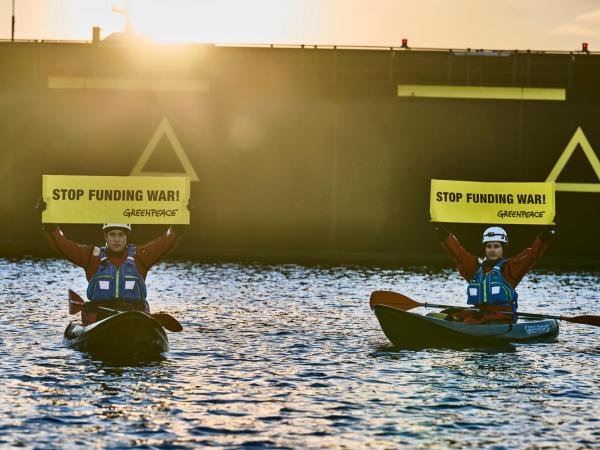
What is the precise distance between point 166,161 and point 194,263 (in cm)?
832

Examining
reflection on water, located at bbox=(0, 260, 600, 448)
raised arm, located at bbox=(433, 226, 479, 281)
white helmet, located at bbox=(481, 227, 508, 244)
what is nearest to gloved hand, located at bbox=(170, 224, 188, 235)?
reflection on water, located at bbox=(0, 260, 600, 448)

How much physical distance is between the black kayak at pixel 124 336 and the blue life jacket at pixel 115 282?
0.67 m

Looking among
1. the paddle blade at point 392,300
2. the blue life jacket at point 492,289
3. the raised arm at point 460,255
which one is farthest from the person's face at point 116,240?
the blue life jacket at point 492,289

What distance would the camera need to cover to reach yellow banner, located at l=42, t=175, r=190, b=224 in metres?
20.7

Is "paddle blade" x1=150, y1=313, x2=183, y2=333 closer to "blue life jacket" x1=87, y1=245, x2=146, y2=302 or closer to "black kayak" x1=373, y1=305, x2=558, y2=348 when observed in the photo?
"blue life jacket" x1=87, y1=245, x2=146, y2=302

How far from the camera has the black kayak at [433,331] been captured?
19.4m

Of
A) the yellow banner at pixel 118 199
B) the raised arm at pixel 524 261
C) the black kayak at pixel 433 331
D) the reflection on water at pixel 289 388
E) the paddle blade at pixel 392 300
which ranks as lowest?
the reflection on water at pixel 289 388

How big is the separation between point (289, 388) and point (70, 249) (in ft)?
17.3

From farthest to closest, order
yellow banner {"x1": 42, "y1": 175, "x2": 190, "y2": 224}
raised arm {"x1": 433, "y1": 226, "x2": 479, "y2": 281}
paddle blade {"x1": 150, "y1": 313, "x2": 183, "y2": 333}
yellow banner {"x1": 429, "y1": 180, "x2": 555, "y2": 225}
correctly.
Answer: yellow banner {"x1": 429, "y1": 180, "x2": 555, "y2": 225}
yellow banner {"x1": 42, "y1": 175, "x2": 190, "y2": 224}
raised arm {"x1": 433, "y1": 226, "x2": 479, "y2": 281}
paddle blade {"x1": 150, "y1": 313, "x2": 183, "y2": 333}

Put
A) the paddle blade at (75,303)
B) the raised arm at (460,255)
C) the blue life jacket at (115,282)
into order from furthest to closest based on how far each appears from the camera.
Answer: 1. the raised arm at (460,255)
2. the paddle blade at (75,303)
3. the blue life jacket at (115,282)

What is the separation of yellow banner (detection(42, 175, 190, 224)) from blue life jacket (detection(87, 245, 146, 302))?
2.40 m

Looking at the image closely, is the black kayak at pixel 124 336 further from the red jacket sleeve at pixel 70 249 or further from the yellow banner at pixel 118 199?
the yellow banner at pixel 118 199

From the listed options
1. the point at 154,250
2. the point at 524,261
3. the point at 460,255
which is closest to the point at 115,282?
the point at 154,250

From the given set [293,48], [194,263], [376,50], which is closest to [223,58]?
[293,48]
